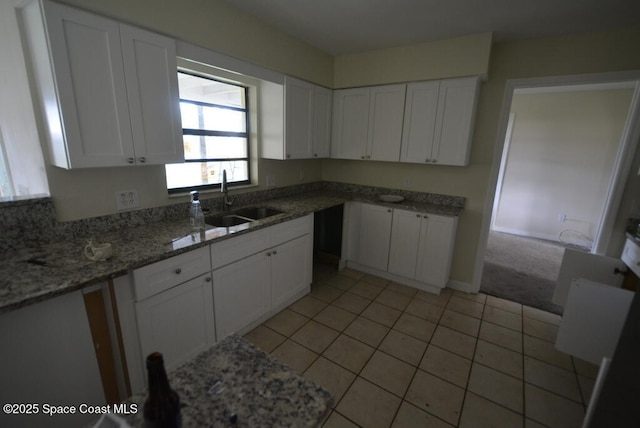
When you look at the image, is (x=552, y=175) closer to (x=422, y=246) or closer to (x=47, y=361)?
(x=422, y=246)

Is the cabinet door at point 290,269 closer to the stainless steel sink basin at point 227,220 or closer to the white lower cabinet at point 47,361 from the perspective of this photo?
the stainless steel sink basin at point 227,220

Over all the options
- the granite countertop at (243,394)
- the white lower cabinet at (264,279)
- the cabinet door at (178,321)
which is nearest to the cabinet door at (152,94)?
the white lower cabinet at (264,279)

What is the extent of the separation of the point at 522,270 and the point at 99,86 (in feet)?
15.0

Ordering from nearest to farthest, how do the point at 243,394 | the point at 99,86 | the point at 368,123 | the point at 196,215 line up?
the point at 243,394 < the point at 99,86 < the point at 196,215 < the point at 368,123

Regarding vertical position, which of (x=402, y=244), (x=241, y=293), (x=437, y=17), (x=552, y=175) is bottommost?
(x=241, y=293)

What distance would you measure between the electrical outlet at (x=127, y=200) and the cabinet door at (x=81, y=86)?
0.33m

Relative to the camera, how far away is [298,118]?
2.92 meters

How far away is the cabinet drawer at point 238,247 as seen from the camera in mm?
1873

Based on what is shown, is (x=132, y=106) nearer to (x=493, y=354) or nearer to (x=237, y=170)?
(x=237, y=170)

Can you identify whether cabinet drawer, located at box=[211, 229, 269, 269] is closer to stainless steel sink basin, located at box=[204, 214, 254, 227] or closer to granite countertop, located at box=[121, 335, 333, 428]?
stainless steel sink basin, located at box=[204, 214, 254, 227]

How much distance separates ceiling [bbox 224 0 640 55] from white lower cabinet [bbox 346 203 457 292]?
164 centimetres

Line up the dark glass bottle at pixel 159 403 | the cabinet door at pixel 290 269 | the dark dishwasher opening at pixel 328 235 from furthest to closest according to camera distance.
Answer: the dark dishwasher opening at pixel 328 235 < the cabinet door at pixel 290 269 < the dark glass bottle at pixel 159 403

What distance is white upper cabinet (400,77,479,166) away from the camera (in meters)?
2.64

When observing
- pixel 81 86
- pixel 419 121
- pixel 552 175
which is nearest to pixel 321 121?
pixel 419 121
